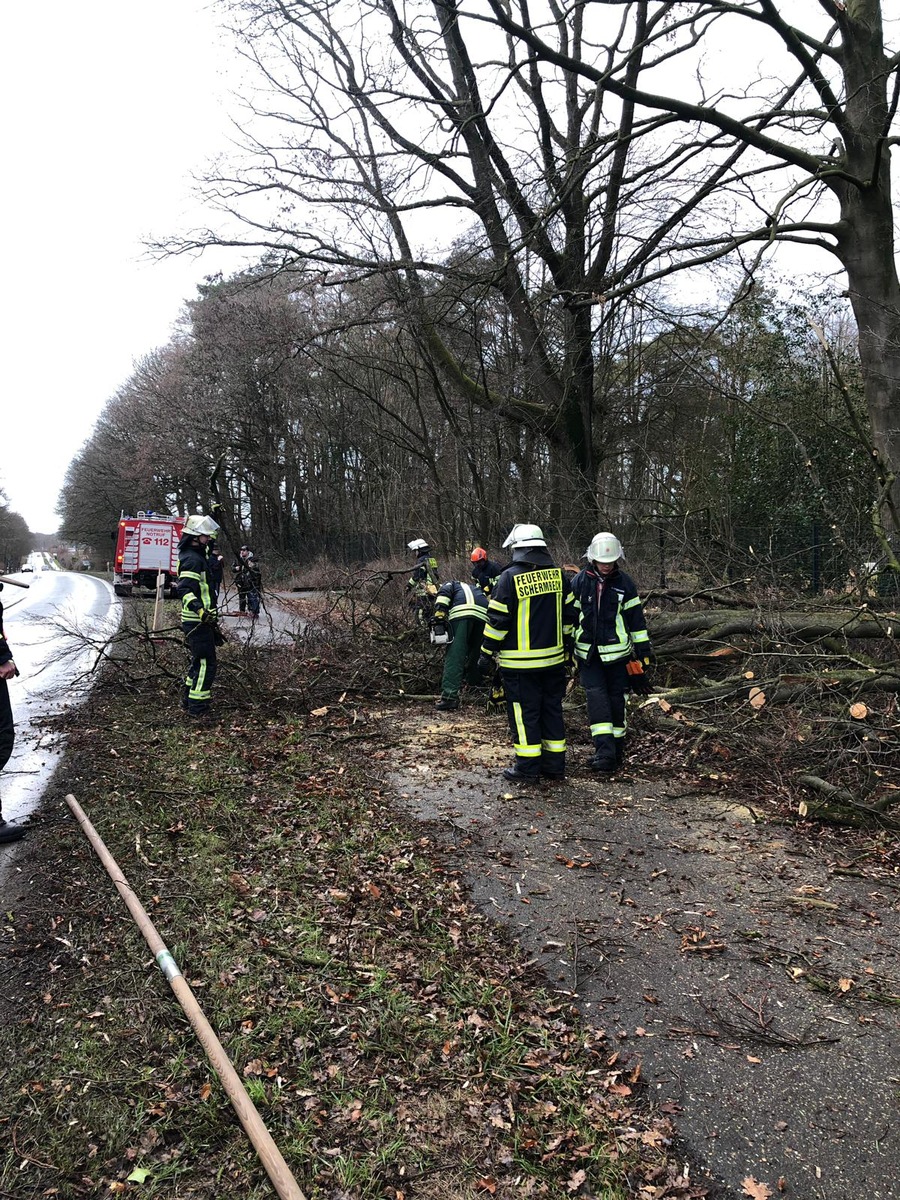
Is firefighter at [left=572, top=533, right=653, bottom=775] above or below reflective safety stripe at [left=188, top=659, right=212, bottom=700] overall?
above

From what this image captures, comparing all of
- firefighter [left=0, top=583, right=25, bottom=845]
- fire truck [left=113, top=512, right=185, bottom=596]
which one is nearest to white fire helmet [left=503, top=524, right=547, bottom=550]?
firefighter [left=0, top=583, right=25, bottom=845]

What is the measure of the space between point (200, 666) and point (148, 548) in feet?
61.7

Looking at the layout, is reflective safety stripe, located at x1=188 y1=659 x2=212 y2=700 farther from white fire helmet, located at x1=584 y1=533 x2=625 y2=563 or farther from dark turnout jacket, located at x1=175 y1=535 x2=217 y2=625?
white fire helmet, located at x1=584 y1=533 x2=625 y2=563

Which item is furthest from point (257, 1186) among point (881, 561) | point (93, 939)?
point (881, 561)

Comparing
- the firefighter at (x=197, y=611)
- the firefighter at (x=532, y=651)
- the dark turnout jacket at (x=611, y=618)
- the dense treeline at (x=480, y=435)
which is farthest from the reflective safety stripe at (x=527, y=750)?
the firefighter at (x=197, y=611)

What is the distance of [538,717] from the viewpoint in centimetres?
584

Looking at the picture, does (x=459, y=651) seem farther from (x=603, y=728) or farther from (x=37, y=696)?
(x=37, y=696)

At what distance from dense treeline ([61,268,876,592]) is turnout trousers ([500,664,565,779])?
288 centimetres

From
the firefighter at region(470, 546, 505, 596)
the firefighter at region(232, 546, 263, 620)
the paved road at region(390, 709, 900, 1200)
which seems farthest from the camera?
the firefighter at region(232, 546, 263, 620)

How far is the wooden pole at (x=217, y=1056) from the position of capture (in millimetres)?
2221

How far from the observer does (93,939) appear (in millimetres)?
3660

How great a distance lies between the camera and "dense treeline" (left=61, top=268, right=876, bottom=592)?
428 inches

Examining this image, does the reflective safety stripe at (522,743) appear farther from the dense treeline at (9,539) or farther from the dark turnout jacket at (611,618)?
the dense treeline at (9,539)

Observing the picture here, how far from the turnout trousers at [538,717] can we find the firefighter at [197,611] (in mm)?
3368
